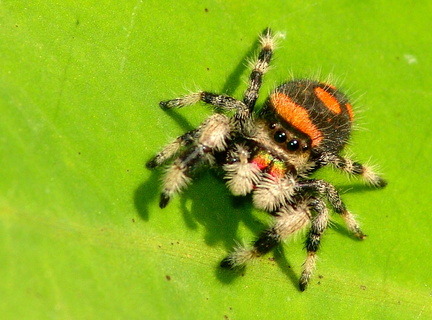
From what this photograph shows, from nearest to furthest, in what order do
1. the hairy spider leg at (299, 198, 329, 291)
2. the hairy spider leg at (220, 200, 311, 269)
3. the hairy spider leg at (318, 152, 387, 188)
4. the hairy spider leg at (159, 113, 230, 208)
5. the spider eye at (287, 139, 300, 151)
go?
the hairy spider leg at (159, 113, 230, 208)
the hairy spider leg at (220, 200, 311, 269)
the hairy spider leg at (299, 198, 329, 291)
the spider eye at (287, 139, 300, 151)
the hairy spider leg at (318, 152, 387, 188)

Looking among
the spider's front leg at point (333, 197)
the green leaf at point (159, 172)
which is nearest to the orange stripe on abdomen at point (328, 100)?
the green leaf at point (159, 172)

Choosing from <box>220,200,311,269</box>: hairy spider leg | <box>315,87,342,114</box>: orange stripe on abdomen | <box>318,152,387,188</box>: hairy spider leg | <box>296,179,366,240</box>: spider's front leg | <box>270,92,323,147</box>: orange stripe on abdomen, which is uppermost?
<box>315,87,342,114</box>: orange stripe on abdomen

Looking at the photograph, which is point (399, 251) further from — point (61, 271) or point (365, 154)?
point (61, 271)

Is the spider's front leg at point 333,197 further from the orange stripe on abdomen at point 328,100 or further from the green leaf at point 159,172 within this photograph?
the orange stripe on abdomen at point 328,100

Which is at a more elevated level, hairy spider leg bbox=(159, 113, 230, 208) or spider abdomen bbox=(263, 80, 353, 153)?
spider abdomen bbox=(263, 80, 353, 153)

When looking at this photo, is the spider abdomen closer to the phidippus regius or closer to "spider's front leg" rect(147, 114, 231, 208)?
the phidippus regius

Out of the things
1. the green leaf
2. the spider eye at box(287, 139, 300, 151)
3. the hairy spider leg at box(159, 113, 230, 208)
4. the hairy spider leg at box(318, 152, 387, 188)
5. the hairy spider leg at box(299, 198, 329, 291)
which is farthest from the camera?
the hairy spider leg at box(318, 152, 387, 188)

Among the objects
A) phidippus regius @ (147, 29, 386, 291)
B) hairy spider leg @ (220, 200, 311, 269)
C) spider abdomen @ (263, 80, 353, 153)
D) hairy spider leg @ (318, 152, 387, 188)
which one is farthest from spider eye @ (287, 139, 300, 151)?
hairy spider leg @ (220, 200, 311, 269)
